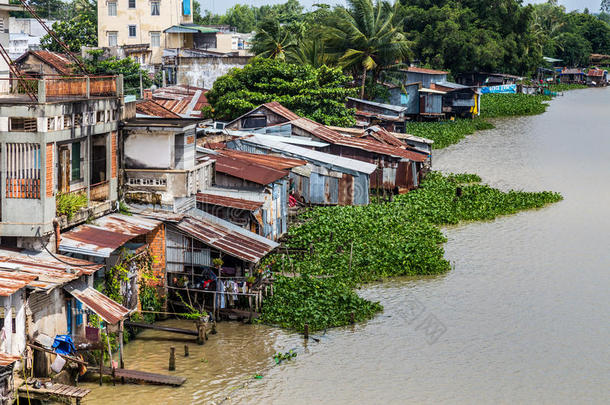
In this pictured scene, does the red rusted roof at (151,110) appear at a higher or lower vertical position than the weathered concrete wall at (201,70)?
lower

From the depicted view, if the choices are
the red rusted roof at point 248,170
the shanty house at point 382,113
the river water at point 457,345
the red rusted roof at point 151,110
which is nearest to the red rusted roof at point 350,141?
the river water at point 457,345

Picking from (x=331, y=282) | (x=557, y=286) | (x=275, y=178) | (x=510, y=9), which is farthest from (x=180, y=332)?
(x=510, y=9)

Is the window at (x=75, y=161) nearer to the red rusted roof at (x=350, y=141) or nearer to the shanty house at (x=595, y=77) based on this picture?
the red rusted roof at (x=350, y=141)

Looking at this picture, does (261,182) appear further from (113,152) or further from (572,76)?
(572,76)

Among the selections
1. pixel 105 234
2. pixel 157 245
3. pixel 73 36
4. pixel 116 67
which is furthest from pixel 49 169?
pixel 73 36

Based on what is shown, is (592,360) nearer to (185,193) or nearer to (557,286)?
(557,286)

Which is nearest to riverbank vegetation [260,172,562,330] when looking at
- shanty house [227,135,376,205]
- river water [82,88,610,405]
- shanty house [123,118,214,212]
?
river water [82,88,610,405]
